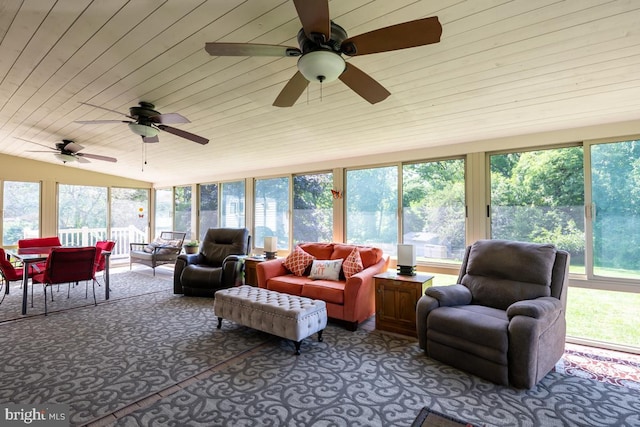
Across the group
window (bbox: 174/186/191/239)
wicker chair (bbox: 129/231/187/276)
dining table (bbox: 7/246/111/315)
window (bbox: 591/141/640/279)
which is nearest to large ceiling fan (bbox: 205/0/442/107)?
window (bbox: 591/141/640/279)

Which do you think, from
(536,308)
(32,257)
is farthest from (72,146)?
(536,308)

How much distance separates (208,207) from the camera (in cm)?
726

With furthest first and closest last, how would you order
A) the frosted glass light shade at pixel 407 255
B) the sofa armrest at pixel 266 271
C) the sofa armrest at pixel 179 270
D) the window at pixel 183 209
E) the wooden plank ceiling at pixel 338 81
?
the window at pixel 183 209
the sofa armrest at pixel 179 270
the sofa armrest at pixel 266 271
the frosted glass light shade at pixel 407 255
the wooden plank ceiling at pixel 338 81

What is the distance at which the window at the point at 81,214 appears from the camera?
689 centimetres

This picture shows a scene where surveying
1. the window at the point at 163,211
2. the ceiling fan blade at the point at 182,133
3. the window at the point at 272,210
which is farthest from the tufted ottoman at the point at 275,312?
the window at the point at 163,211

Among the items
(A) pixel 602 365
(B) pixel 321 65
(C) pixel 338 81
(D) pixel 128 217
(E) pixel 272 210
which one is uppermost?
(C) pixel 338 81

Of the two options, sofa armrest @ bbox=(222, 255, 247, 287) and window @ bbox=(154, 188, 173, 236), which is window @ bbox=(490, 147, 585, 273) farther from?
window @ bbox=(154, 188, 173, 236)

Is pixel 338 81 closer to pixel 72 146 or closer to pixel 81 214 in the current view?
pixel 72 146

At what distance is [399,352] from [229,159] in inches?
169

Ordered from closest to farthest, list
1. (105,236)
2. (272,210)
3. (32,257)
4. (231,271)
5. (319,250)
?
1. (32,257)
2. (319,250)
3. (231,271)
4. (272,210)
5. (105,236)

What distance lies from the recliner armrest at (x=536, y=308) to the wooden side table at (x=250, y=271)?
3.58m

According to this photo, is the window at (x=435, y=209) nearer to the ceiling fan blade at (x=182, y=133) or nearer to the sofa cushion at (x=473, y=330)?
the sofa cushion at (x=473, y=330)

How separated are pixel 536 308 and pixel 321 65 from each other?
2397 mm

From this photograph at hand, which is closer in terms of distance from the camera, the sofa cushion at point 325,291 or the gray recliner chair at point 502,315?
the gray recliner chair at point 502,315
